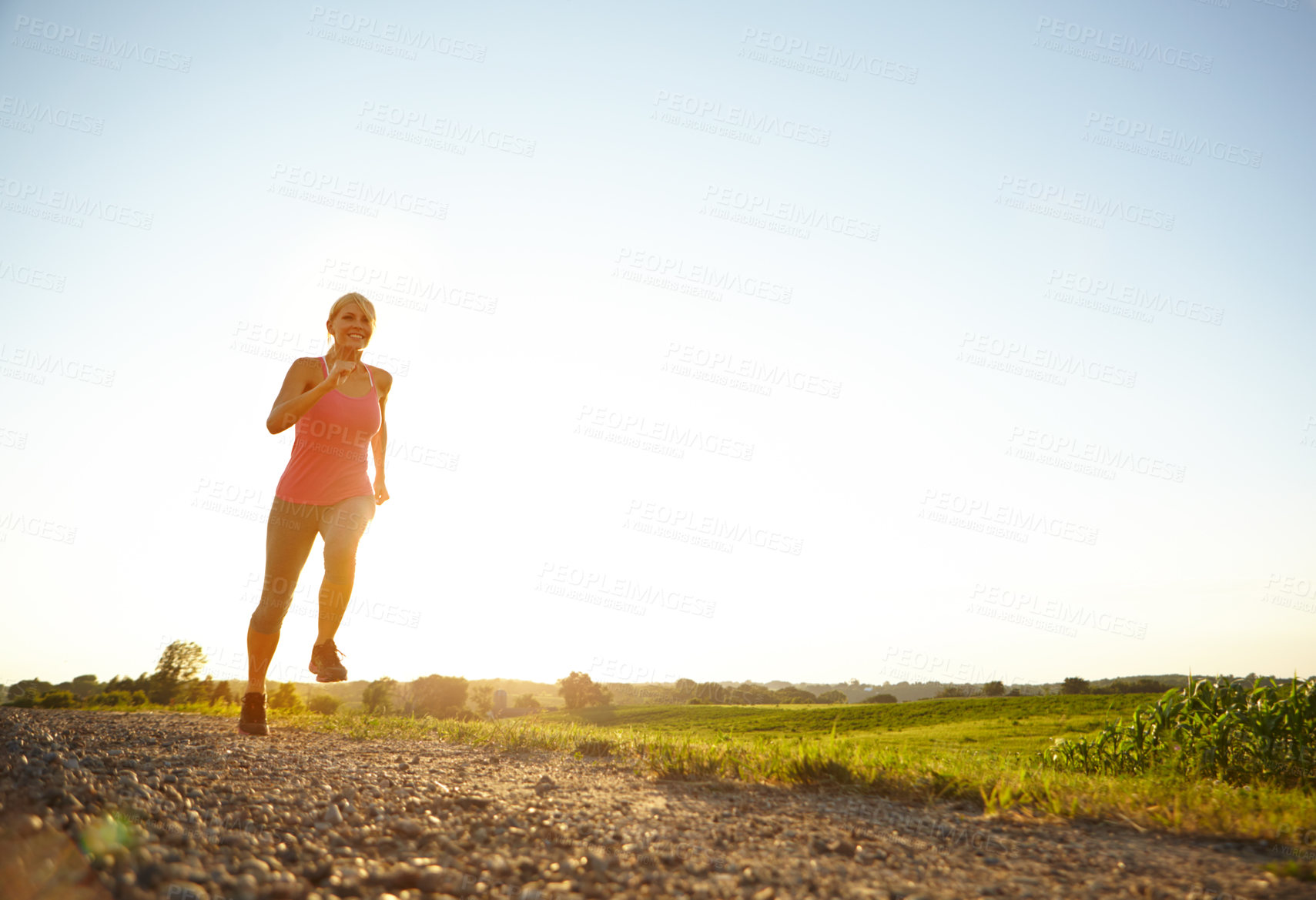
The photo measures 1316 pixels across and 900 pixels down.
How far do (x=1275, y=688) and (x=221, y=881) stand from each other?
5.45 m

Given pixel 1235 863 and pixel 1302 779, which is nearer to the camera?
pixel 1235 863

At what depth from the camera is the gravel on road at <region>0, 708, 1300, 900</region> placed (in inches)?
71.1

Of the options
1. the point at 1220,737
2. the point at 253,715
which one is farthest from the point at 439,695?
the point at 1220,737

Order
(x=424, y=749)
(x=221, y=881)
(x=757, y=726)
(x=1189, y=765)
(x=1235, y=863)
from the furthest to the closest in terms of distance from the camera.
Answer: (x=757, y=726) < (x=424, y=749) < (x=1189, y=765) < (x=1235, y=863) < (x=221, y=881)

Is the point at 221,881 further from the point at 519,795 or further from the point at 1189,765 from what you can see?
the point at 1189,765

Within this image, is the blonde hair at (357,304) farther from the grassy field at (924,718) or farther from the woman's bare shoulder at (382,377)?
the grassy field at (924,718)

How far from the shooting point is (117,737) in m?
4.44

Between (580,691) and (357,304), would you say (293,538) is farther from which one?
(580,691)

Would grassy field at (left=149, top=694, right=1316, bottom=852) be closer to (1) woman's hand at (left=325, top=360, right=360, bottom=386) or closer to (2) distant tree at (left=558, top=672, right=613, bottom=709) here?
(1) woman's hand at (left=325, top=360, right=360, bottom=386)

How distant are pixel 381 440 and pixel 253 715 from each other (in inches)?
95.2

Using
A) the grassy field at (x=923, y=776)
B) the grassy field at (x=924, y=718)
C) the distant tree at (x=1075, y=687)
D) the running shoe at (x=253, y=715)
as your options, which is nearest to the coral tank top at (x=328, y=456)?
the running shoe at (x=253, y=715)

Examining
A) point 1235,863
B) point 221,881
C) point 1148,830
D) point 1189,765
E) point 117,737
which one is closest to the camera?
point 221,881

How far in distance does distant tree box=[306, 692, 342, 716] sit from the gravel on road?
593 cm

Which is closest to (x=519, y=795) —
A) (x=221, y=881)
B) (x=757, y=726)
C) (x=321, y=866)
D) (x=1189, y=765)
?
(x=321, y=866)
